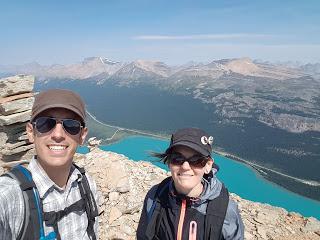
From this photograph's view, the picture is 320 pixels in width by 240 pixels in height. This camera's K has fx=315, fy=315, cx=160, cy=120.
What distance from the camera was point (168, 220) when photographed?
5.66 m

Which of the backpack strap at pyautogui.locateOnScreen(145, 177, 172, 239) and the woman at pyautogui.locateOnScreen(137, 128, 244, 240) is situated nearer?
the woman at pyautogui.locateOnScreen(137, 128, 244, 240)

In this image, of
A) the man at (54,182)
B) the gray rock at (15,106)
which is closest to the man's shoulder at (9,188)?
the man at (54,182)

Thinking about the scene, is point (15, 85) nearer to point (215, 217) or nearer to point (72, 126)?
point (72, 126)

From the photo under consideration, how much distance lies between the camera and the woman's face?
5.53 m

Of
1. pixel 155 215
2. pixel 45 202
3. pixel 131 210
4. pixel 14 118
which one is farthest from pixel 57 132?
pixel 14 118

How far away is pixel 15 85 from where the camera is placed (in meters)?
16.9

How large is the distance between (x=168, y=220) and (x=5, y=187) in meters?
3.03

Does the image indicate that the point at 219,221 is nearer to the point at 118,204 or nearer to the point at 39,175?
the point at 39,175

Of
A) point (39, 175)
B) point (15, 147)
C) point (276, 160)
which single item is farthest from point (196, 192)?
point (276, 160)

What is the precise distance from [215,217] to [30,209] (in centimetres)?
298

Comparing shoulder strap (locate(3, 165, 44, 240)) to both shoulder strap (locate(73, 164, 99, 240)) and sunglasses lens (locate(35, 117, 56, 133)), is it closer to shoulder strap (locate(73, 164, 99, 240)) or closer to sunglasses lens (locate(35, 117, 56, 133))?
sunglasses lens (locate(35, 117, 56, 133))

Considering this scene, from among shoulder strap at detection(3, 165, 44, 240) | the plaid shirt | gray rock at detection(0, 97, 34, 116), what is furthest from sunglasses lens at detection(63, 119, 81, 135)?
gray rock at detection(0, 97, 34, 116)

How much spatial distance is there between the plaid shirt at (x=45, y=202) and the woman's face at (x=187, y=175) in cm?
151

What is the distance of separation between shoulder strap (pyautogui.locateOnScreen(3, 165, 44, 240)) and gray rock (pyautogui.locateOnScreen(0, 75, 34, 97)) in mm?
14513
